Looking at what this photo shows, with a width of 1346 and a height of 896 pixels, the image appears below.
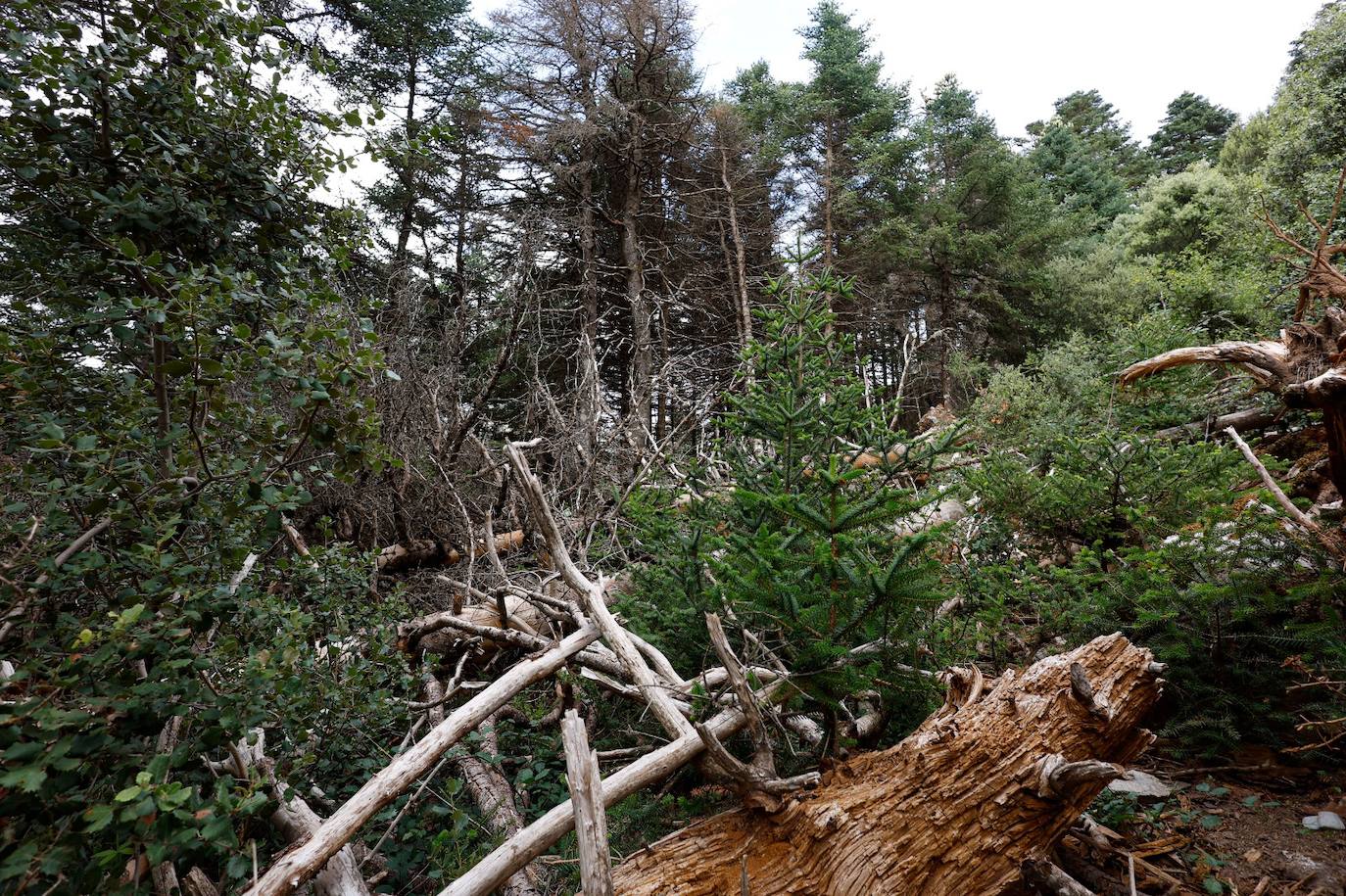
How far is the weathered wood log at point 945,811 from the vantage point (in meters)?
2.02

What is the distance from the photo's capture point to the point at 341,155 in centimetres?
256

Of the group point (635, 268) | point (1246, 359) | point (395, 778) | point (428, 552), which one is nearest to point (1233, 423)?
point (1246, 359)

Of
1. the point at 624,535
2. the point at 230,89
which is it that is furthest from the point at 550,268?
the point at 230,89

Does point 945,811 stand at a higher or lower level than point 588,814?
lower

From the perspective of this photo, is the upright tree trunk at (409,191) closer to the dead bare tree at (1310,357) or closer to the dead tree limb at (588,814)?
the dead tree limb at (588,814)

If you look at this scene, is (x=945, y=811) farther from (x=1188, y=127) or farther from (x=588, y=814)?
(x=1188, y=127)

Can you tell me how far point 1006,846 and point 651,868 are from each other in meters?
1.30

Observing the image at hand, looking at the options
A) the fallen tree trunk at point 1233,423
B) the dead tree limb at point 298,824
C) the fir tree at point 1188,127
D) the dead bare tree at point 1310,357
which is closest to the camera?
the dead tree limb at point 298,824

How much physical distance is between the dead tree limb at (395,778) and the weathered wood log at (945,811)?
0.89 m

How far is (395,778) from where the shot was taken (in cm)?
234

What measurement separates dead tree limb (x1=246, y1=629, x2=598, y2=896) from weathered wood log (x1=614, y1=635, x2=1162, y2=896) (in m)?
0.89

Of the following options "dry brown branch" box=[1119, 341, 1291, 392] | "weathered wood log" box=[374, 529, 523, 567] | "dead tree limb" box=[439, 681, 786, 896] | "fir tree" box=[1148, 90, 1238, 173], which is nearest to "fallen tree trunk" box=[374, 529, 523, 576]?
"weathered wood log" box=[374, 529, 523, 567]

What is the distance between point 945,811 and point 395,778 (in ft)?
7.13

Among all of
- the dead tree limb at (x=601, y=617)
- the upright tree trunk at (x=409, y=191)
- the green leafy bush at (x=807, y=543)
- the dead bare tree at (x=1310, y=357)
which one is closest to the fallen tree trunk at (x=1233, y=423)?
the dead bare tree at (x=1310, y=357)
